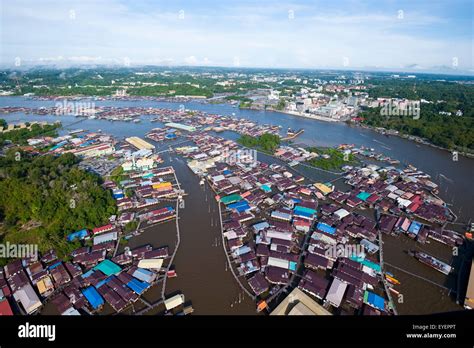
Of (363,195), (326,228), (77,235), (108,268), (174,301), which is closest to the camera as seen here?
(174,301)

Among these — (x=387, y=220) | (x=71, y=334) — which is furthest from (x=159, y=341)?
(x=387, y=220)

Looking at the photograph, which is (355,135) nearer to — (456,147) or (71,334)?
(456,147)

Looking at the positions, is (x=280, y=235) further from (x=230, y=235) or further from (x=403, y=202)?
(x=403, y=202)

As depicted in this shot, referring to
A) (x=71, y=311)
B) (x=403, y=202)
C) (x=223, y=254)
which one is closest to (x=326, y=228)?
(x=223, y=254)

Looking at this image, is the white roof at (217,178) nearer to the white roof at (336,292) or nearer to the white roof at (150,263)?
the white roof at (150,263)

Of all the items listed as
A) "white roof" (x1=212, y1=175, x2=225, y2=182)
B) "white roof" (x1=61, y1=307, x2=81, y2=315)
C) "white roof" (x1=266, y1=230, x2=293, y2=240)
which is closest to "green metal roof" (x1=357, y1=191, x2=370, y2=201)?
"white roof" (x1=266, y1=230, x2=293, y2=240)

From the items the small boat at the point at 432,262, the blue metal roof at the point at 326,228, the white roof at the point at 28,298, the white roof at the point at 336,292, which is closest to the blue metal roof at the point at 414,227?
the small boat at the point at 432,262
